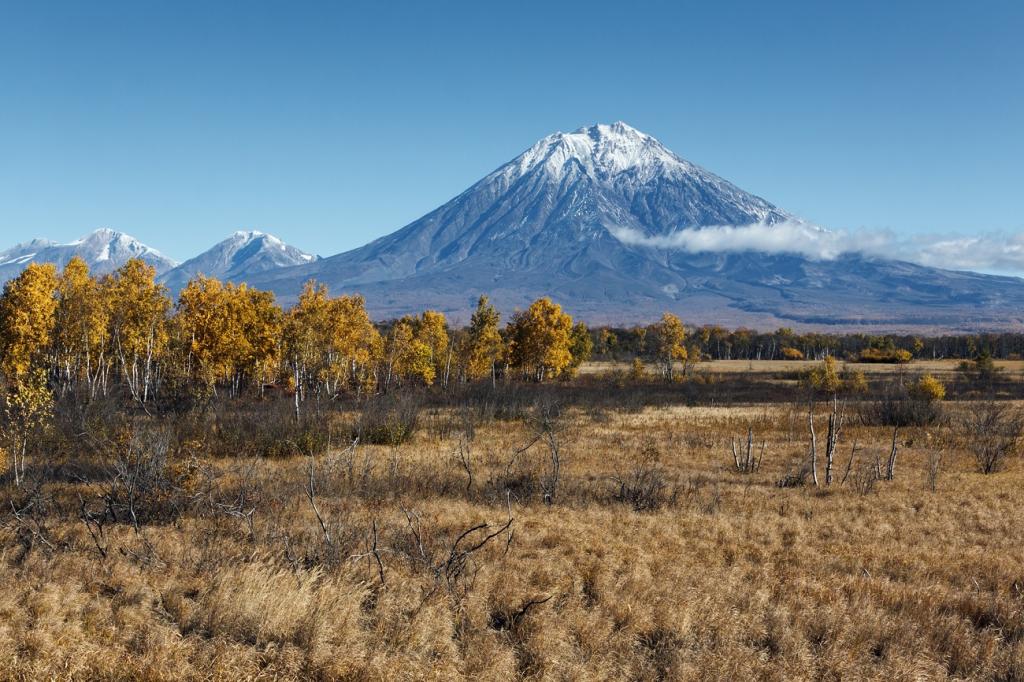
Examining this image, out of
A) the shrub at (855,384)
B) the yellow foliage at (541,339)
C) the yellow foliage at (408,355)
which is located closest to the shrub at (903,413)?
the shrub at (855,384)

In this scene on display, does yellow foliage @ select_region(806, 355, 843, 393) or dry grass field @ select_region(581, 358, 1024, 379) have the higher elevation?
yellow foliage @ select_region(806, 355, 843, 393)

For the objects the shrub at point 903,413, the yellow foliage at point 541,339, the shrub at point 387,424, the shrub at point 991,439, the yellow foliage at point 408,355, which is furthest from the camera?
the yellow foliage at point 541,339

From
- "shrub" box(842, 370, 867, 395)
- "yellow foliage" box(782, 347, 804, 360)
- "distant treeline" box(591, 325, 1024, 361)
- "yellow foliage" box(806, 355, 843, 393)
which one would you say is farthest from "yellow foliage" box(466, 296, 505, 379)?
"yellow foliage" box(782, 347, 804, 360)

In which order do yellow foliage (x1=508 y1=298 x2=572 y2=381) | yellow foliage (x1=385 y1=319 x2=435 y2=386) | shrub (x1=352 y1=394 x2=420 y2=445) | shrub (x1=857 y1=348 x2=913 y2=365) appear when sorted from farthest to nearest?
shrub (x1=857 y1=348 x2=913 y2=365) < yellow foliage (x1=508 y1=298 x2=572 y2=381) < yellow foliage (x1=385 y1=319 x2=435 y2=386) < shrub (x1=352 y1=394 x2=420 y2=445)

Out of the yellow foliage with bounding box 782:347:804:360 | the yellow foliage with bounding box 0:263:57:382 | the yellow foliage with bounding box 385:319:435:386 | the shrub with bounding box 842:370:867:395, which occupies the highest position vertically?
the yellow foliage with bounding box 0:263:57:382

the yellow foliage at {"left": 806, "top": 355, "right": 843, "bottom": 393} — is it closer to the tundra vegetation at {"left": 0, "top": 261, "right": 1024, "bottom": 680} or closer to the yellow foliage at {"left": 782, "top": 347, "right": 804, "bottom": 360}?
the tundra vegetation at {"left": 0, "top": 261, "right": 1024, "bottom": 680}

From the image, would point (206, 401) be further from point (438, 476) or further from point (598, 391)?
point (598, 391)

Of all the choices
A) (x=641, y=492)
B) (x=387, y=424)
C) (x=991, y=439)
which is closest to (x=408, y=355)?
(x=387, y=424)

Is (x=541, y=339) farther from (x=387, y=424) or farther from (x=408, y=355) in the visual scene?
(x=387, y=424)

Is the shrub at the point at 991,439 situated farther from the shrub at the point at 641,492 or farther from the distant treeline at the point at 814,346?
the distant treeline at the point at 814,346

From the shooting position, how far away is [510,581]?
9758mm

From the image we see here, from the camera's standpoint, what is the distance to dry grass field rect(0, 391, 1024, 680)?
7383mm

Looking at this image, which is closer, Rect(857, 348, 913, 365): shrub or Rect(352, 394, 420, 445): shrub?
Rect(352, 394, 420, 445): shrub

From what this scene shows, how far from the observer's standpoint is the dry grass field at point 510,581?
738 centimetres
